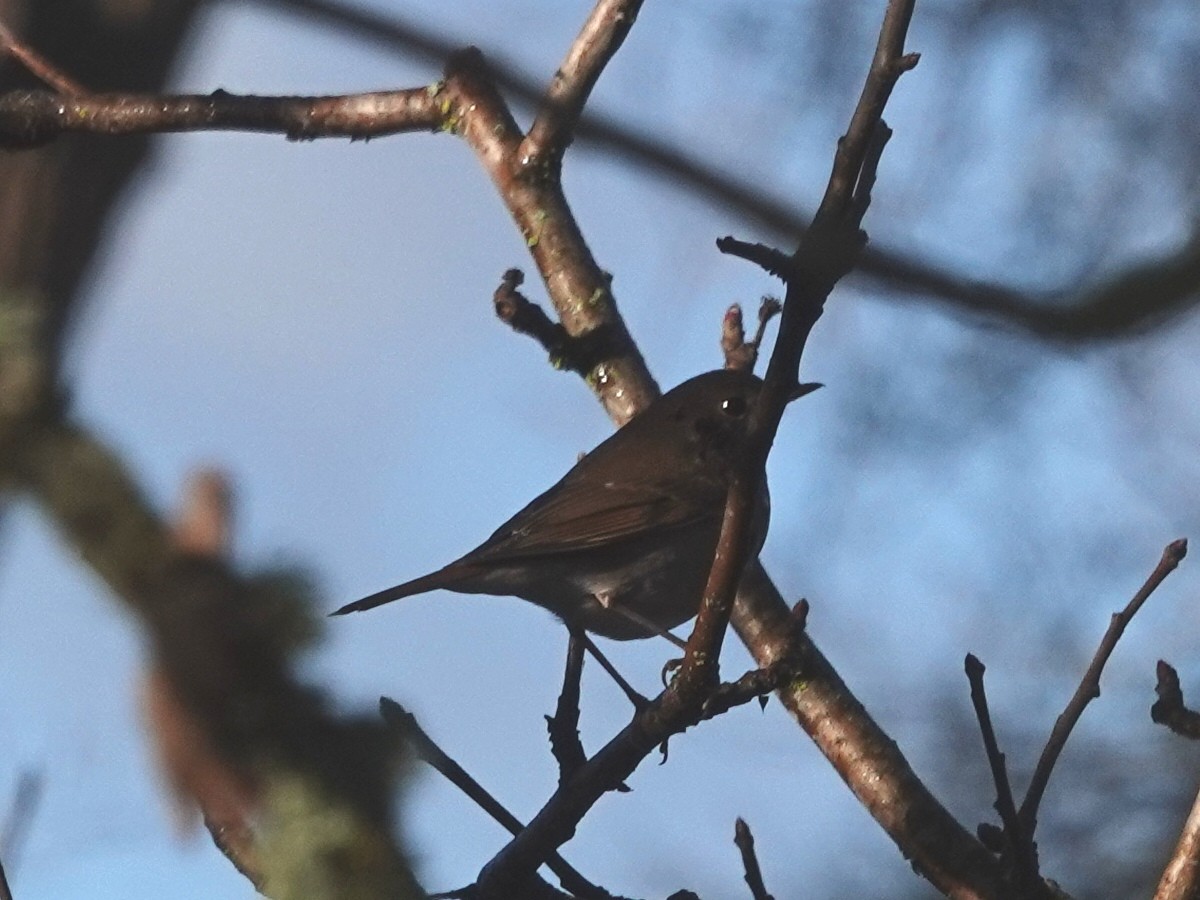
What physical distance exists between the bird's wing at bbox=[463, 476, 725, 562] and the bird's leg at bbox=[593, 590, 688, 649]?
0.15m

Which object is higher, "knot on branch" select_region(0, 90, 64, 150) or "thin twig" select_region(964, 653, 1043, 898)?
"knot on branch" select_region(0, 90, 64, 150)

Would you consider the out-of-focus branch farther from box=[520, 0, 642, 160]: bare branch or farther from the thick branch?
box=[520, 0, 642, 160]: bare branch

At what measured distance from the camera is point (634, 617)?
4.14 metres

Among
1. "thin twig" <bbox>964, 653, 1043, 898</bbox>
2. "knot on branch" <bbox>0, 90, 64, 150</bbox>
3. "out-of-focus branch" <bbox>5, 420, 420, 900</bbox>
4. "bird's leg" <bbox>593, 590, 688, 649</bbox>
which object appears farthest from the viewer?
"bird's leg" <bbox>593, 590, 688, 649</bbox>

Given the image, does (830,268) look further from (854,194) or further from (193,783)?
(193,783)

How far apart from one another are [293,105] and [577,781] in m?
1.85

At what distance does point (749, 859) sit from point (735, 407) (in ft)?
5.75

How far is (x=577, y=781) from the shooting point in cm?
271

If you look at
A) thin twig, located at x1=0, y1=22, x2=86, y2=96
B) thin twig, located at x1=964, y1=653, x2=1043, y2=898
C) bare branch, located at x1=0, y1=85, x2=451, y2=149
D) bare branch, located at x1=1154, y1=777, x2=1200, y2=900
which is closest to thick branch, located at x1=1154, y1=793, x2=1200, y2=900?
bare branch, located at x1=1154, y1=777, x2=1200, y2=900

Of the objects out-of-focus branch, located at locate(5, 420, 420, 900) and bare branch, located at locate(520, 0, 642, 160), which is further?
bare branch, located at locate(520, 0, 642, 160)

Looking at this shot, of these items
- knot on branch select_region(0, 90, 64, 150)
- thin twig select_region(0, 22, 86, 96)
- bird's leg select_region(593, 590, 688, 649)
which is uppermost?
thin twig select_region(0, 22, 86, 96)

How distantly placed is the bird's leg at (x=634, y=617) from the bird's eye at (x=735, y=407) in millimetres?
573

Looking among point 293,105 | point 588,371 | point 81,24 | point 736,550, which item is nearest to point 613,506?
point 588,371

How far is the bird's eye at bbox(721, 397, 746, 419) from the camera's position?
4.37 meters
